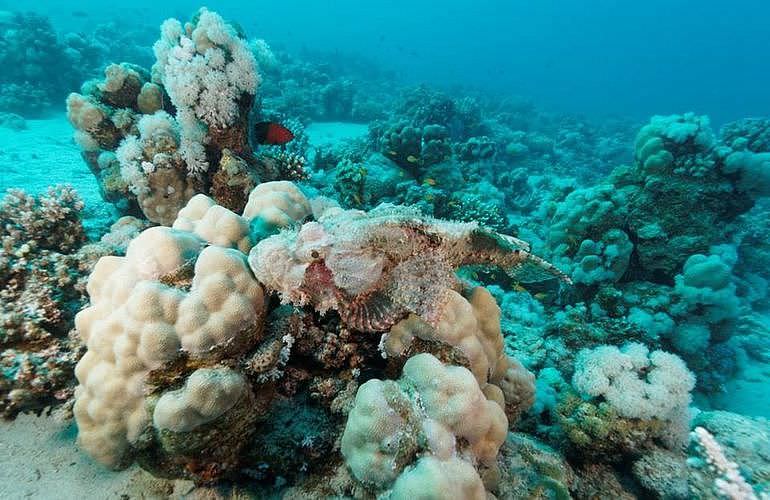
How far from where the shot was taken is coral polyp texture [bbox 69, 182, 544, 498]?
2010 millimetres

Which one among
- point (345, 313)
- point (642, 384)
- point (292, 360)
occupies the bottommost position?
point (292, 360)

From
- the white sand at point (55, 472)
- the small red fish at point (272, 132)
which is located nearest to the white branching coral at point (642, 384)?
the white sand at point (55, 472)

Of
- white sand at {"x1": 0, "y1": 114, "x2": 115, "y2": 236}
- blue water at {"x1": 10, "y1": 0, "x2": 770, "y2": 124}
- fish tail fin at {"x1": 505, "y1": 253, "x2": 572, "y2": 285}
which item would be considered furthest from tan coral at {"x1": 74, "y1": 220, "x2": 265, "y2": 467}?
blue water at {"x1": 10, "y1": 0, "x2": 770, "y2": 124}

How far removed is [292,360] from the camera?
265cm

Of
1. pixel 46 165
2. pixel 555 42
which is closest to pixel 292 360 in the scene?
pixel 46 165

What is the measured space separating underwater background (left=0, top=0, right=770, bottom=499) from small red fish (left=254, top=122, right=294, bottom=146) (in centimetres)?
3

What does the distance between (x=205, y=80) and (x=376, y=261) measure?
3880mm

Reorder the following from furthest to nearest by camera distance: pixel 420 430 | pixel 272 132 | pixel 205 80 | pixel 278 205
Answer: pixel 272 132 → pixel 205 80 → pixel 278 205 → pixel 420 430

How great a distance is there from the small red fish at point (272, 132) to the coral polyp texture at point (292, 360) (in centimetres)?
314

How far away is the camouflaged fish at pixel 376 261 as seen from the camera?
2.28 m

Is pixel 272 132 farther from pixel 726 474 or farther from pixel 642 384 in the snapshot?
pixel 726 474

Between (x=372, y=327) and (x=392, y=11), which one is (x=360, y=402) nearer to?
(x=372, y=327)

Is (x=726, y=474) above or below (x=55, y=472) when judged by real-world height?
above

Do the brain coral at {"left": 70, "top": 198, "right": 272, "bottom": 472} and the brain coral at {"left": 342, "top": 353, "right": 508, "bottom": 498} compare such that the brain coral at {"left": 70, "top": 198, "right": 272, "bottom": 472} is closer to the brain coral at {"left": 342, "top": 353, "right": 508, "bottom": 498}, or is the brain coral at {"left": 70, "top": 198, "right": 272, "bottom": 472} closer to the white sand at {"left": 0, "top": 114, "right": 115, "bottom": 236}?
the brain coral at {"left": 342, "top": 353, "right": 508, "bottom": 498}
